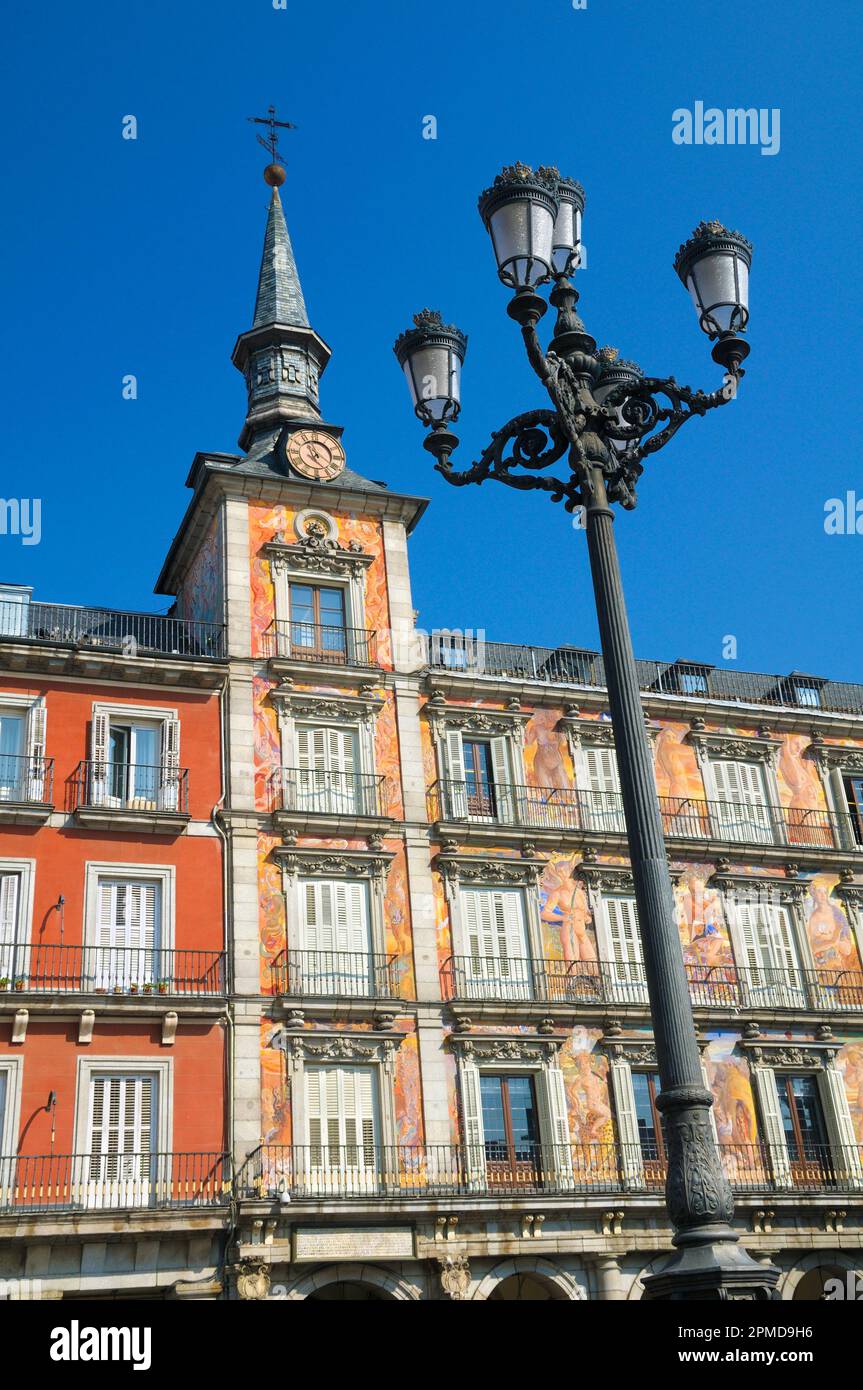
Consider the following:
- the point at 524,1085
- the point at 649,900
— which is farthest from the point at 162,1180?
the point at 649,900

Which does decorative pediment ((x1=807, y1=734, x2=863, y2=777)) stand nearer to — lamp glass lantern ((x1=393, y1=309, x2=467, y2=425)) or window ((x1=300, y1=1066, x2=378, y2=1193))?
window ((x1=300, y1=1066, x2=378, y2=1193))

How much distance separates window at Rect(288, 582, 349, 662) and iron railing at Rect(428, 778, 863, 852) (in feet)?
13.0

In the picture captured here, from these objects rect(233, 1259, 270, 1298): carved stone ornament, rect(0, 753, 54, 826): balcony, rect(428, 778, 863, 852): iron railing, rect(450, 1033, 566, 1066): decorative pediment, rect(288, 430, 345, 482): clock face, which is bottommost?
rect(233, 1259, 270, 1298): carved stone ornament

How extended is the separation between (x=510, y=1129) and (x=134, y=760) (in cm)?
1072

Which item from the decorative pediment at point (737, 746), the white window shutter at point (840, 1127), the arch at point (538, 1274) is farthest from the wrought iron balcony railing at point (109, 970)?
the white window shutter at point (840, 1127)

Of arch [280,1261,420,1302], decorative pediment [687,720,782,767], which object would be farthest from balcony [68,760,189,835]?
decorative pediment [687,720,782,767]

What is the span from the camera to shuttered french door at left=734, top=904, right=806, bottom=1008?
3278 cm

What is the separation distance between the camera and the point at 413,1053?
94.2 ft

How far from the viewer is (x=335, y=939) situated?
29328mm

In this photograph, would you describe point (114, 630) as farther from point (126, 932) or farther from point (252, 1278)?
point (252, 1278)

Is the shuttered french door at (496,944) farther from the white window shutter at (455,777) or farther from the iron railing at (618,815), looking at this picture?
the white window shutter at (455,777)

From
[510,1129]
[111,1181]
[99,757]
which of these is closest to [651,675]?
[510,1129]
